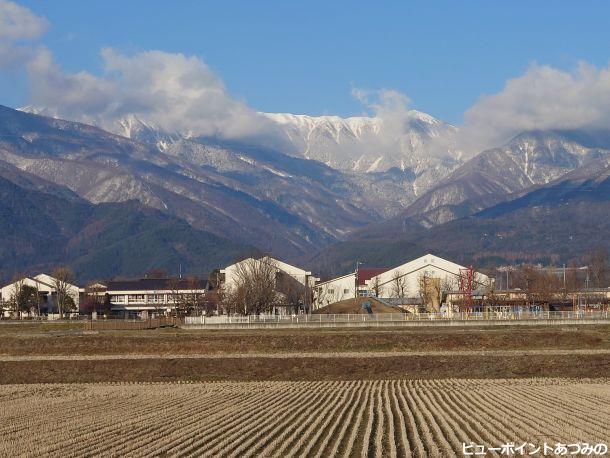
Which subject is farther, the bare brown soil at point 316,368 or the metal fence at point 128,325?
the metal fence at point 128,325

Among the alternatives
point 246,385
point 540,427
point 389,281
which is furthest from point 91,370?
point 389,281

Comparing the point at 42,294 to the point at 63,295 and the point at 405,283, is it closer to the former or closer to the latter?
the point at 63,295

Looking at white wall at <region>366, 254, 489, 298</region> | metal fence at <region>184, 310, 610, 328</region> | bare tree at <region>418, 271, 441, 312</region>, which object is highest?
white wall at <region>366, 254, 489, 298</region>

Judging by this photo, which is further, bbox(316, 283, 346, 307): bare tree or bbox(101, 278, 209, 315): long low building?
bbox(101, 278, 209, 315): long low building

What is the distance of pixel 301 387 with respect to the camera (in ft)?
178

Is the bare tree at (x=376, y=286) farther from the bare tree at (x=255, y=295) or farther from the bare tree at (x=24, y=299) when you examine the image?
the bare tree at (x=24, y=299)

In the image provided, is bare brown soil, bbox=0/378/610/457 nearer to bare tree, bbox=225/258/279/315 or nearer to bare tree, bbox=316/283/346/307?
bare tree, bbox=225/258/279/315

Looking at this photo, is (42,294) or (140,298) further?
(140,298)

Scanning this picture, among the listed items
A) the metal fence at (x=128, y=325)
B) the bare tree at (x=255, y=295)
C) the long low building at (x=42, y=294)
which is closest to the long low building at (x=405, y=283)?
the bare tree at (x=255, y=295)

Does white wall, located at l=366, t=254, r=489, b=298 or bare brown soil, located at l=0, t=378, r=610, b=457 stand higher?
white wall, located at l=366, t=254, r=489, b=298

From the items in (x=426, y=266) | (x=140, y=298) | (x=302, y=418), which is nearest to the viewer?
(x=302, y=418)

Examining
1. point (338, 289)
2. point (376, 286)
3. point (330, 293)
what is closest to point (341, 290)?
point (338, 289)

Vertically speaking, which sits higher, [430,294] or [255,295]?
[255,295]

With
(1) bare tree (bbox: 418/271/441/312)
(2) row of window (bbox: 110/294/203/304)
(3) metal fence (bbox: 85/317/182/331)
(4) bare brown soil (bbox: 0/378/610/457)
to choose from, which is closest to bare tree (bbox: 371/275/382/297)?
(1) bare tree (bbox: 418/271/441/312)
